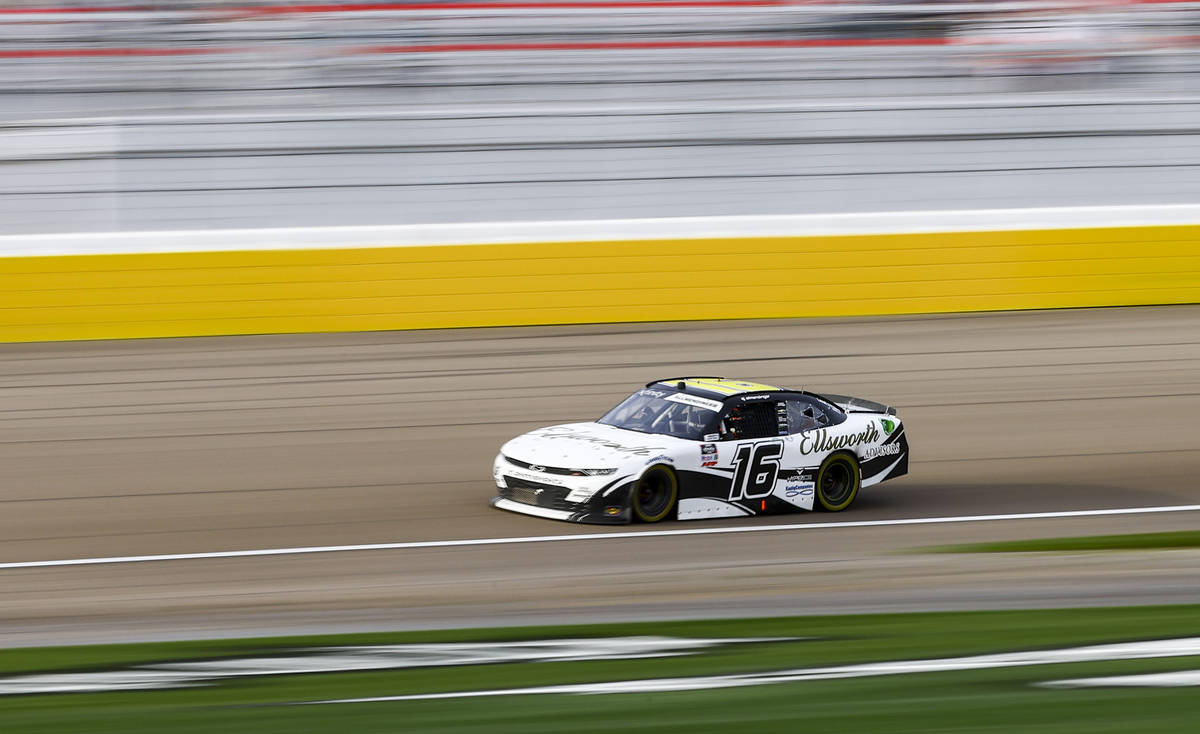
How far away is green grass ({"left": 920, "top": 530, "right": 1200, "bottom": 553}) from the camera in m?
10.0

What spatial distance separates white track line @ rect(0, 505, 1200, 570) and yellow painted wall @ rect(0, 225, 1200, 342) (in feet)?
26.8

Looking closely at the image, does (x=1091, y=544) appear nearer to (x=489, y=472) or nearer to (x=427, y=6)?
(x=489, y=472)

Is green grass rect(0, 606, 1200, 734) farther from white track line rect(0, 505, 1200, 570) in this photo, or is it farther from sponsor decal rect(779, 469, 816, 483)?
sponsor decal rect(779, 469, 816, 483)

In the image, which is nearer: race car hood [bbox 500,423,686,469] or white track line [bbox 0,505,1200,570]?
white track line [bbox 0,505,1200,570]

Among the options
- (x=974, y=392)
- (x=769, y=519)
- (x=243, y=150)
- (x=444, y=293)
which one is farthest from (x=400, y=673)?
(x=243, y=150)

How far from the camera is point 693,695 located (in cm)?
593

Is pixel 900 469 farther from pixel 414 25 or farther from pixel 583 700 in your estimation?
pixel 414 25

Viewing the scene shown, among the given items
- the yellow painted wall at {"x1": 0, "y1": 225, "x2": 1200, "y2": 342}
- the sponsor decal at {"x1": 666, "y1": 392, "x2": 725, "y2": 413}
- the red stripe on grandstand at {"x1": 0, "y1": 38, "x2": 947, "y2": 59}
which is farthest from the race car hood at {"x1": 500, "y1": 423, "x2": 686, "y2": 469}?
the red stripe on grandstand at {"x1": 0, "y1": 38, "x2": 947, "y2": 59}

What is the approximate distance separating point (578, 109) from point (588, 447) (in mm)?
12820

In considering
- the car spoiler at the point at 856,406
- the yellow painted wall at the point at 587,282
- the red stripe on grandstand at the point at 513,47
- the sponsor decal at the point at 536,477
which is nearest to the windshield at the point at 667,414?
the sponsor decal at the point at 536,477

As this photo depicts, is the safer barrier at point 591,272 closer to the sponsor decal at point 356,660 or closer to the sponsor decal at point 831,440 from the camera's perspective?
the sponsor decal at point 831,440

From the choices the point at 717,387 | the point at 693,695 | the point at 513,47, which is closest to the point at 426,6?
the point at 513,47

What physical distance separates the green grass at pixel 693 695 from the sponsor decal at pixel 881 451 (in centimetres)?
423

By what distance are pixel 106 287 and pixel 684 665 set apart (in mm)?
13085
